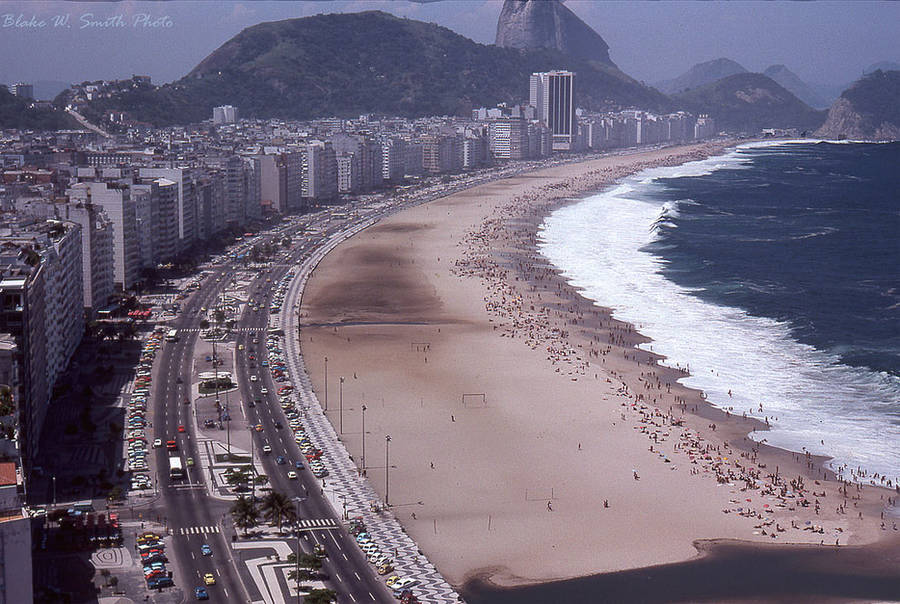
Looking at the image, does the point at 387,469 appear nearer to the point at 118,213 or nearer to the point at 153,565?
the point at 153,565

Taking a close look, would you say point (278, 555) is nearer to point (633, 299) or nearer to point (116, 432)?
point (116, 432)

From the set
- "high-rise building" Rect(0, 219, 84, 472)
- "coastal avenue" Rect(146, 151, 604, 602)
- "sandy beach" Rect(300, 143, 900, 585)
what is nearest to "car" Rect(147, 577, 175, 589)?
"coastal avenue" Rect(146, 151, 604, 602)

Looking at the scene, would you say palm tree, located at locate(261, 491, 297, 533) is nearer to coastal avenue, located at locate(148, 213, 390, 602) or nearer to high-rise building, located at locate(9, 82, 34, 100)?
coastal avenue, located at locate(148, 213, 390, 602)

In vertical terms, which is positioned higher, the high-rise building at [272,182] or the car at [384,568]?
the high-rise building at [272,182]

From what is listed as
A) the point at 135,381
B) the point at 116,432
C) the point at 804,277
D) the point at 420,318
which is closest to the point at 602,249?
the point at 804,277

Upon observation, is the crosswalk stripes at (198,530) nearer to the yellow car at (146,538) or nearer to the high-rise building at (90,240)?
the yellow car at (146,538)

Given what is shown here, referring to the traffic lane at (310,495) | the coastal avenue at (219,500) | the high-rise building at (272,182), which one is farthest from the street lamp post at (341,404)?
the high-rise building at (272,182)
